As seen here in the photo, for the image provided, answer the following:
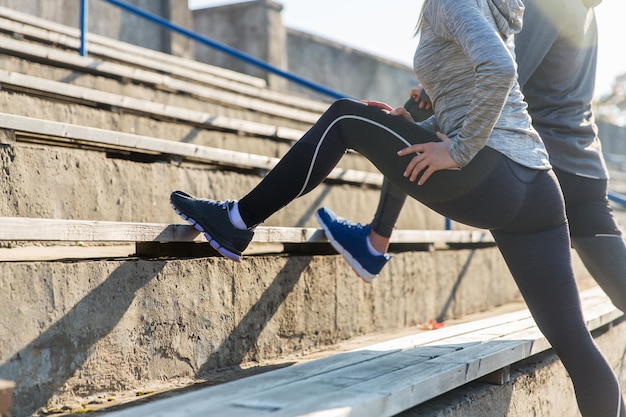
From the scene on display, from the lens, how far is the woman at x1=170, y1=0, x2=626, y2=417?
6.54 ft

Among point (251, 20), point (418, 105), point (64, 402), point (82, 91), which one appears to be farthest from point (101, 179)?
point (251, 20)

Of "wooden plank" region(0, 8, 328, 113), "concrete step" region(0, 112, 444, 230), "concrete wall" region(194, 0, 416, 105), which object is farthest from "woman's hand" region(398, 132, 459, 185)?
"concrete wall" region(194, 0, 416, 105)

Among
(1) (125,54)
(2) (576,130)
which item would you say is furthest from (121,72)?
(2) (576,130)

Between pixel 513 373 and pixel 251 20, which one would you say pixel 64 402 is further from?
A: pixel 251 20

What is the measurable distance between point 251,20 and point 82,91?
252 inches

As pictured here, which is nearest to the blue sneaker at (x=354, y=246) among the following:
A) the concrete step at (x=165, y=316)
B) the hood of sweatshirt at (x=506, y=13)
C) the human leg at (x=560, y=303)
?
the concrete step at (x=165, y=316)

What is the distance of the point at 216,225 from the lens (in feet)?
7.43

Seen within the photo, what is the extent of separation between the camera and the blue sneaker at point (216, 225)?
227 cm

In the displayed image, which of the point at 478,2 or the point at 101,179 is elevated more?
the point at 478,2

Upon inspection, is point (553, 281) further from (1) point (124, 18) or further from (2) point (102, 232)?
(1) point (124, 18)

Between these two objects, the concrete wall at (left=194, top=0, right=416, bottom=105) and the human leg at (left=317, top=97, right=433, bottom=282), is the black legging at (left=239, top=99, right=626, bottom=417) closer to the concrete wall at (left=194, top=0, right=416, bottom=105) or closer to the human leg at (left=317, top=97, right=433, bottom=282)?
the human leg at (left=317, top=97, right=433, bottom=282)

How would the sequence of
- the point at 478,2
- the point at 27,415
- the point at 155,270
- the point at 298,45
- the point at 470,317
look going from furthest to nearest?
the point at 298,45
the point at 470,317
the point at 155,270
the point at 478,2
the point at 27,415

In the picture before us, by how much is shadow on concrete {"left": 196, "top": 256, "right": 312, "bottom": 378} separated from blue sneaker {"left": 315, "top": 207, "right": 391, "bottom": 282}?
0.14 metres

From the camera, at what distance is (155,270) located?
7.42 feet
